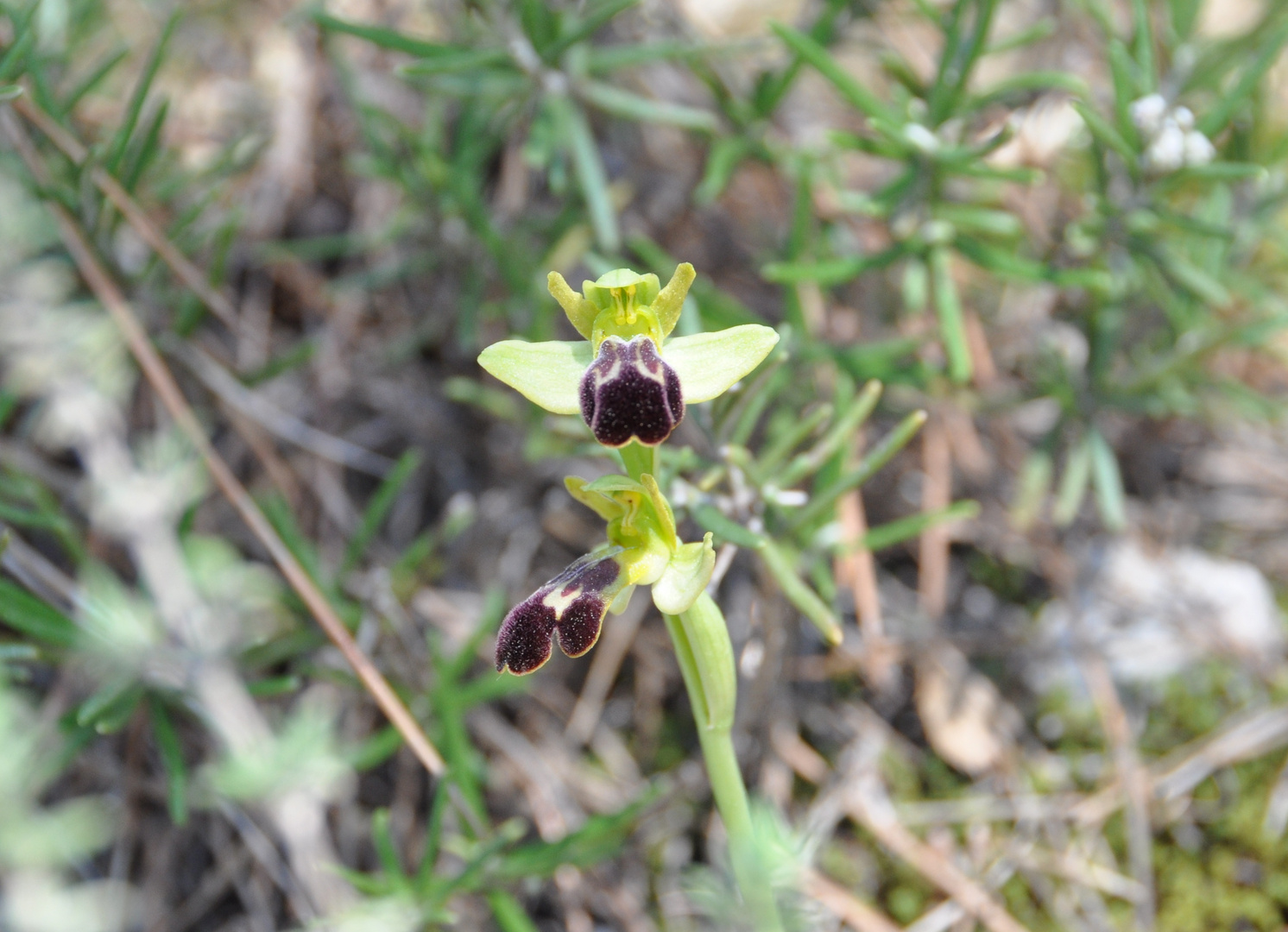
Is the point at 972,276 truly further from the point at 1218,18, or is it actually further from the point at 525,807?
the point at 525,807

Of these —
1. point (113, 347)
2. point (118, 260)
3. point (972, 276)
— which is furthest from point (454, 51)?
point (972, 276)

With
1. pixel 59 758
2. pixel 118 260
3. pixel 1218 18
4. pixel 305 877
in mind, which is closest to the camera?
pixel 59 758

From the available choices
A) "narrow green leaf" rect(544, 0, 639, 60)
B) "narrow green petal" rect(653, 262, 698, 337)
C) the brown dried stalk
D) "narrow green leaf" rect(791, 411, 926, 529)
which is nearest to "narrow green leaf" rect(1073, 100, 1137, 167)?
"narrow green leaf" rect(791, 411, 926, 529)

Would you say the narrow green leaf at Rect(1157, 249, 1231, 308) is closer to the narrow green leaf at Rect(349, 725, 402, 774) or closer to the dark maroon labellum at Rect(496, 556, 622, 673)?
the dark maroon labellum at Rect(496, 556, 622, 673)

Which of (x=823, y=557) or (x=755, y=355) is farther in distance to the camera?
(x=823, y=557)

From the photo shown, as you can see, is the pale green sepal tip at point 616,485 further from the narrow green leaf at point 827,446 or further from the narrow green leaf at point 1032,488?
the narrow green leaf at point 1032,488

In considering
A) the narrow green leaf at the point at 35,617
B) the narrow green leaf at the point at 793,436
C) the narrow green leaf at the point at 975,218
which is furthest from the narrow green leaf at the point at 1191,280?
the narrow green leaf at the point at 35,617

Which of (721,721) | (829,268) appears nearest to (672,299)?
(721,721)
